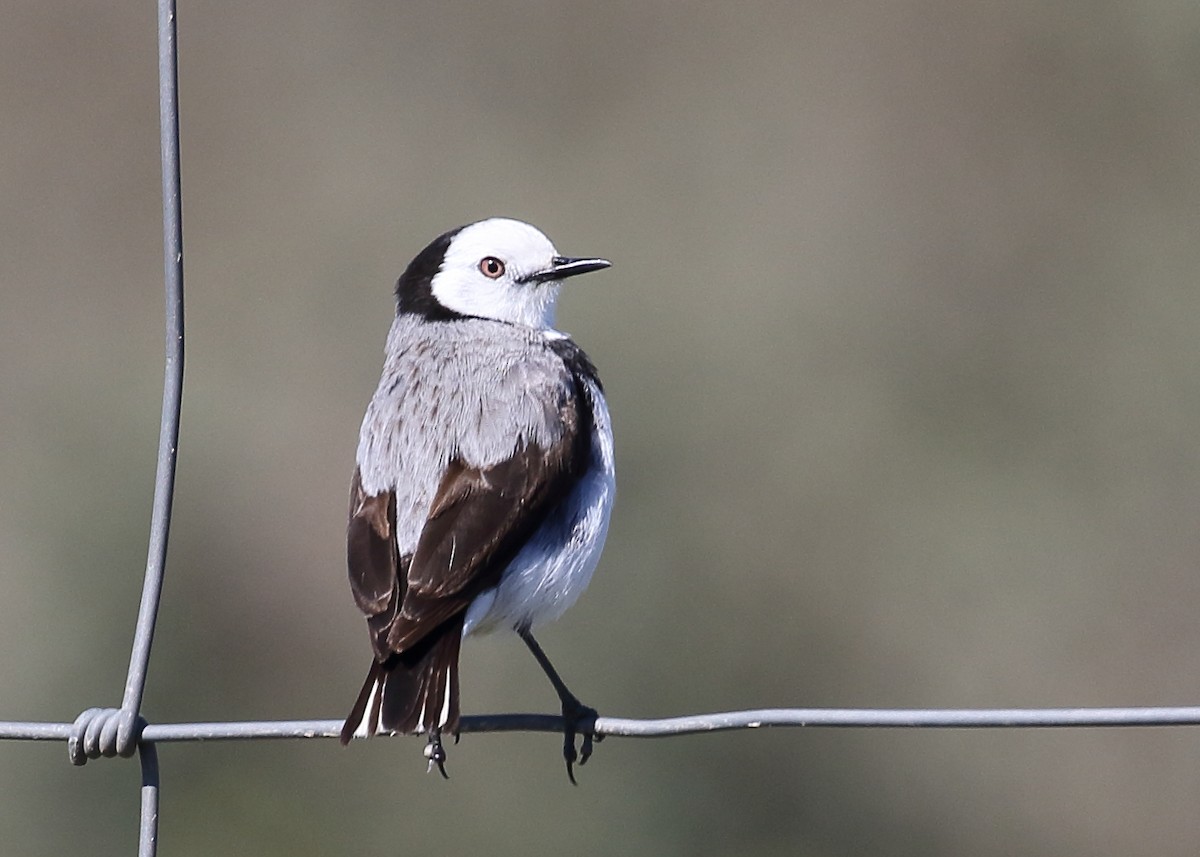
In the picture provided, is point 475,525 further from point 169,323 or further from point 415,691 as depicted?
point 169,323

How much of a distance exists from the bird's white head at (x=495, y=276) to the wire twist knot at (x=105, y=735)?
2.56m

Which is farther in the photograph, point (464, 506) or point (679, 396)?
point (679, 396)

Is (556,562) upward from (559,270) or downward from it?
downward

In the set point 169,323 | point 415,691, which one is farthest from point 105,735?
point 415,691

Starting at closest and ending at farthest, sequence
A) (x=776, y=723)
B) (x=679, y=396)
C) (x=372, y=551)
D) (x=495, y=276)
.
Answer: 1. (x=776, y=723)
2. (x=372, y=551)
3. (x=495, y=276)
4. (x=679, y=396)

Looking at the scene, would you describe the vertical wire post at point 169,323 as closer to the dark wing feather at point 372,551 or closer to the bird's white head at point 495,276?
the dark wing feather at point 372,551

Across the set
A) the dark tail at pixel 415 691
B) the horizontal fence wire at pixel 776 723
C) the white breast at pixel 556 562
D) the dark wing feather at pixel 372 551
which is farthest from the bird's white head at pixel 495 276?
the horizontal fence wire at pixel 776 723

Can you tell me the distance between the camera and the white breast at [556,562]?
188 inches

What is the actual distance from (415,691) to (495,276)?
1.94 metres

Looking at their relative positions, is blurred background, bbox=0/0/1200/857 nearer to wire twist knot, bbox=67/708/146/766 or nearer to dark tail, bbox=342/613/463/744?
dark tail, bbox=342/613/463/744

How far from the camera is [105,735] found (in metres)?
3.40

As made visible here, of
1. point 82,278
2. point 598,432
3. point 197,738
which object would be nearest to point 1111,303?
point 82,278

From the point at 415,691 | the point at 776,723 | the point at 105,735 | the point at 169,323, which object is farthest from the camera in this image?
the point at 415,691

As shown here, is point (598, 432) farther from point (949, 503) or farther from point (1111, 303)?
point (1111, 303)
